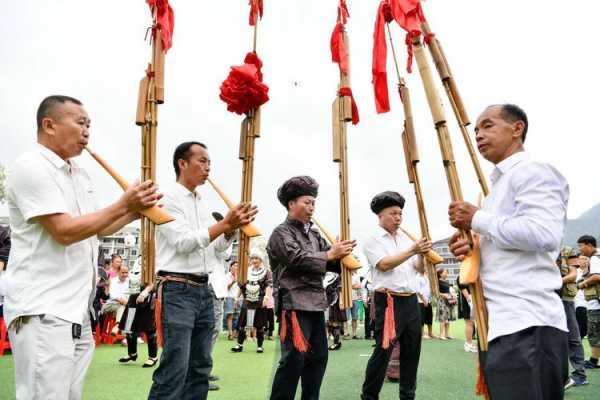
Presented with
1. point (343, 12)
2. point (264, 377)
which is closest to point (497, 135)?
point (343, 12)

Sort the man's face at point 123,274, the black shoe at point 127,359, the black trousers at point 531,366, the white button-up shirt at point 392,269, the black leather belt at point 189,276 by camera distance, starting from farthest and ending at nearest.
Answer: the man's face at point 123,274 < the black shoe at point 127,359 < the white button-up shirt at point 392,269 < the black leather belt at point 189,276 < the black trousers at point 531,366

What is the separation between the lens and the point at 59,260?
79.2 inches

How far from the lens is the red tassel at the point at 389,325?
419 centimetres

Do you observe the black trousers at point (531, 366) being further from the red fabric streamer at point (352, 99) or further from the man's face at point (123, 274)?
the man's face at point (123, 274)

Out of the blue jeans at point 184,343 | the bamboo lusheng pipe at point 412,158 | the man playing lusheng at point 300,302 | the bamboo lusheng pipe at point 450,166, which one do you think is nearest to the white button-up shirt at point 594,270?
the bamboo lusheng pipe at point 412,158

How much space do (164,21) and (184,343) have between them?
75.9 inches

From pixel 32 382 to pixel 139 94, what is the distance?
1.60m

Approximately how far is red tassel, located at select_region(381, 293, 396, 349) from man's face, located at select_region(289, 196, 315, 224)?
1271mm

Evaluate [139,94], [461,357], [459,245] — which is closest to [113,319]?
[461,357]

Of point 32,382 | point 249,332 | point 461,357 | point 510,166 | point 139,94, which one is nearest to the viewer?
point 32,382

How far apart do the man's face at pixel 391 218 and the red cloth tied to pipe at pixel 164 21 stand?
2617 mm

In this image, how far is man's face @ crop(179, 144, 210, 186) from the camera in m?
3.24

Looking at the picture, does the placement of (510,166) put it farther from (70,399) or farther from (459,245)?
(70,399)

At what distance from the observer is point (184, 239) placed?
2.93m
